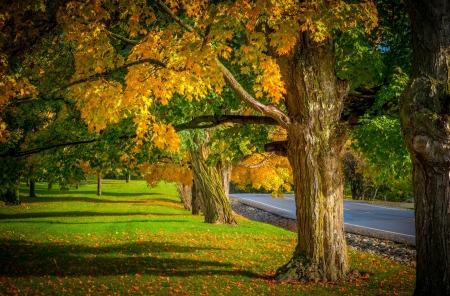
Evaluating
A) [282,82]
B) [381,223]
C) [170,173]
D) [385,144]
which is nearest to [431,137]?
[282,82]

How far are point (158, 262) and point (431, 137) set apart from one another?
901cm

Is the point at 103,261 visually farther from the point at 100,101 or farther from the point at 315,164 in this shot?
the point at 315,164

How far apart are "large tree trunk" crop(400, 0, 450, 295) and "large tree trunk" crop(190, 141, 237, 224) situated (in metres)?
16.3

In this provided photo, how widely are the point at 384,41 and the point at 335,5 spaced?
349 centimetres

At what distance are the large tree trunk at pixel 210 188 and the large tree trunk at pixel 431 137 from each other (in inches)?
643

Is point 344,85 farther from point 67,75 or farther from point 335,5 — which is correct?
point 67,75

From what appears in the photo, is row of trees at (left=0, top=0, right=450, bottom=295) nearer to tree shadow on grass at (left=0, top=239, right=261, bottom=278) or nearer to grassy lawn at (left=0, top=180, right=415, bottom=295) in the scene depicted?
grassy lawn at (left=0, top=180, right=415, bottom=295)

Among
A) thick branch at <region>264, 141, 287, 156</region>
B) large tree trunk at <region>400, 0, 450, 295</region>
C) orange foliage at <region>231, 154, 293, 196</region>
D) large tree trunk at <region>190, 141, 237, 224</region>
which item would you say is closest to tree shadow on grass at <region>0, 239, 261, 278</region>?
thick branch at <region>264, 141, 287, 156</region>

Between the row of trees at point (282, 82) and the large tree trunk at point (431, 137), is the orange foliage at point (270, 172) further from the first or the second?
the large tree trunk at point (431, 137)

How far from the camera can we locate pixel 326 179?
32.1ft

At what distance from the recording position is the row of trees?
6.07 meters

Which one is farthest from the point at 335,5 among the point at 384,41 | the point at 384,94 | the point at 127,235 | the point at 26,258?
the point at 127,235

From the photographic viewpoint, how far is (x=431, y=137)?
5.94m

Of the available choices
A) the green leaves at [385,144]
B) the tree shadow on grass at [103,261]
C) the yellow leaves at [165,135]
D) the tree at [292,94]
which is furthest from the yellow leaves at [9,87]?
the green leaves at [385,144]
